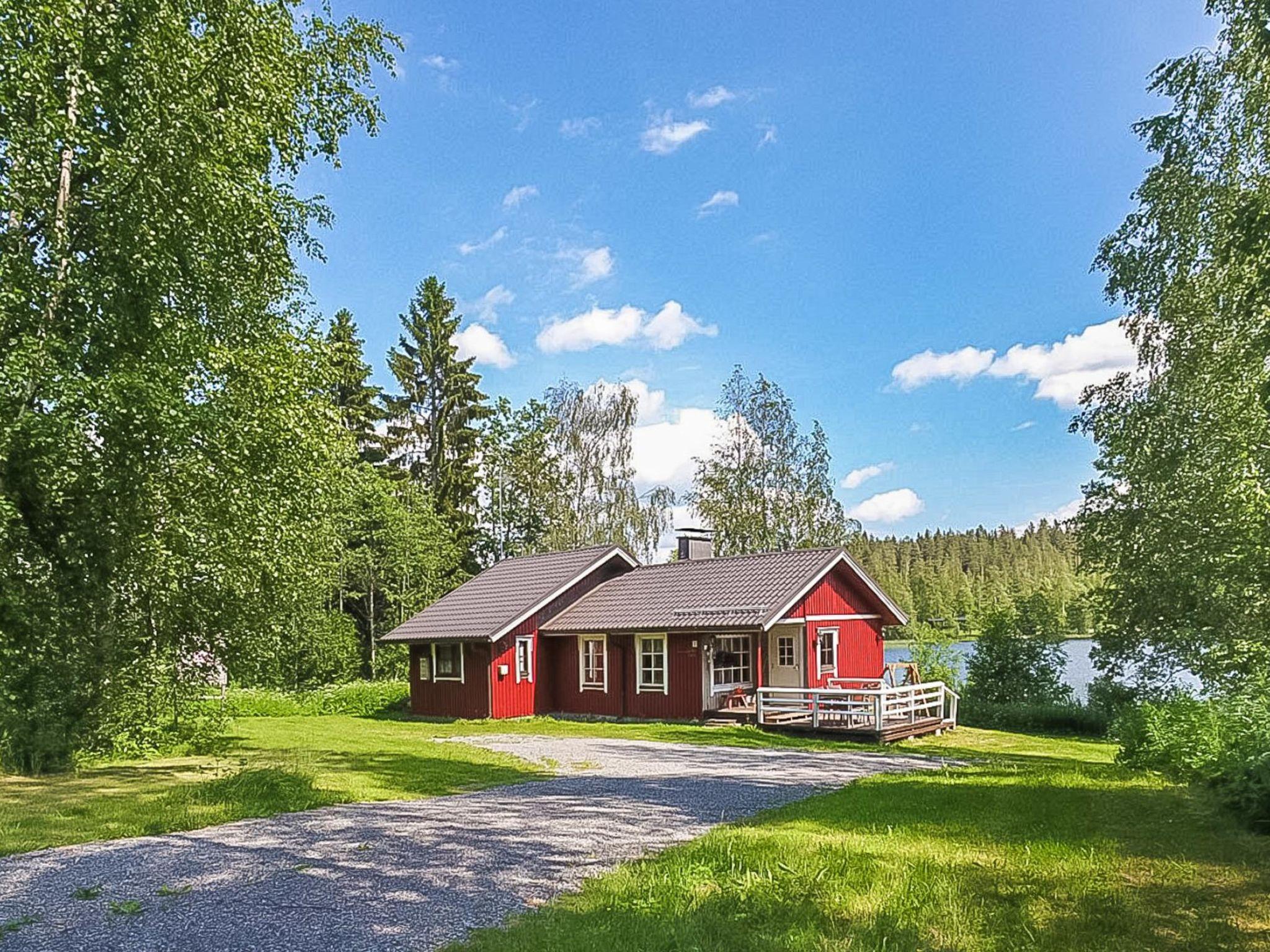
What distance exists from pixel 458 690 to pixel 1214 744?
715 inches

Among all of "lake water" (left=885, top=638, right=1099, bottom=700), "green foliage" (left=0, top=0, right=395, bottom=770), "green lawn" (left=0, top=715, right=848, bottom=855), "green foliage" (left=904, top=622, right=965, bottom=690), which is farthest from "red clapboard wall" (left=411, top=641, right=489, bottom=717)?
"lake water" (left=885, top=638, right=1099, bottom=700)

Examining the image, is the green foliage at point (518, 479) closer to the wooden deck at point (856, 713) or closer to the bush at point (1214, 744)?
the wooden deck at point (856, 713)

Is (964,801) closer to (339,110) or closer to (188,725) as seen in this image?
(188,725)

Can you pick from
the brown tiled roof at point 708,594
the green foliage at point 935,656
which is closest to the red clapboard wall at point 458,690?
the brown tiled roof at point 708,594

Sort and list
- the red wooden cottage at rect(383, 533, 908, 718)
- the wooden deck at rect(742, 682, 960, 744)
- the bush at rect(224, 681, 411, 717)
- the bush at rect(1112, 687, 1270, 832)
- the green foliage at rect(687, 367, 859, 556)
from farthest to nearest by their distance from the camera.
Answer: the green foliage at rect(687, 367, 859, 556)
the bush at rect(224, 681, 411, 717)
the red wooden cottage at rect(383, 533, 908, 718)
the wooden deck at rect(742, 682, 960, 744)
the bush at rect(1112, 687, 1270, 832)

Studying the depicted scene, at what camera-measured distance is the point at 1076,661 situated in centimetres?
4216

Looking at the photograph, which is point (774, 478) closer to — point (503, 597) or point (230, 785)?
point (503, 597)

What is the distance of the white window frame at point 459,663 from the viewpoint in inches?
941

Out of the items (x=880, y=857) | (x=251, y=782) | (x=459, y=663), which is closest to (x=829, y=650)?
(x=459, y=663)

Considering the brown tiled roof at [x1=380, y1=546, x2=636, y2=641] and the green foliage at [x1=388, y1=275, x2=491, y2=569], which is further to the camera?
the green foliage at [x1=388, y1=275, x2=491, y2=569]

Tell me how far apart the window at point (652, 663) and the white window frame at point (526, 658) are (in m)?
3.09

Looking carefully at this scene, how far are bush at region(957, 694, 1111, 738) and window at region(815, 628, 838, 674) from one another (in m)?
3.95

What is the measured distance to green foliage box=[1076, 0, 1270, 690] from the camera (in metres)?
12.9

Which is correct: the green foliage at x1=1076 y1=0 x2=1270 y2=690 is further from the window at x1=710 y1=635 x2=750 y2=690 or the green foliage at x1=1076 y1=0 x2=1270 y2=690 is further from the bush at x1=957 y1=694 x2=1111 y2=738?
the window at x1=710 y1=635 x2=750 y2=690
